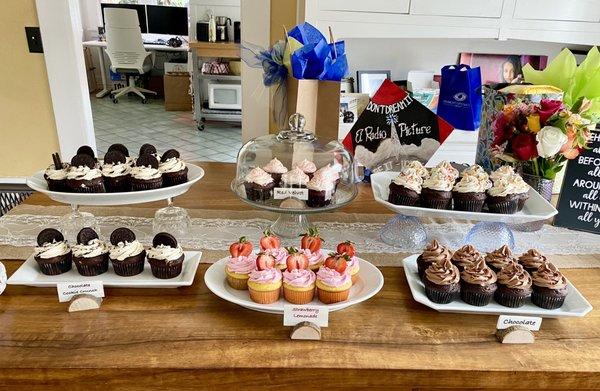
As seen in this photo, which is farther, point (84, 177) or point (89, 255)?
point (84, 177)

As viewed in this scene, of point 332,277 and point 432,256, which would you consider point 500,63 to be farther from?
point 332,277

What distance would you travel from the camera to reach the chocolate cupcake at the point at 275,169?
1.21 meters

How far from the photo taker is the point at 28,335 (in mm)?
792

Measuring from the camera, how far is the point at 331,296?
0.86 metres

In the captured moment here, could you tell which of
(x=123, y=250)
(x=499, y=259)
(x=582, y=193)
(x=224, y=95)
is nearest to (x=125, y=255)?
(x=123, y=250)

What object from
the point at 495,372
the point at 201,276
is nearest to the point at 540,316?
the point at 495,372

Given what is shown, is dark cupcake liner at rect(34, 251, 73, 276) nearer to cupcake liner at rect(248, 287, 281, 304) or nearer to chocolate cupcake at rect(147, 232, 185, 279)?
chocolate cupcake at rect(147, 232, 185, 279)

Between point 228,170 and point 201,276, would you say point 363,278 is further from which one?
point 228,170

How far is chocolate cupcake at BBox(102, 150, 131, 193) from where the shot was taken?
1.11 metres

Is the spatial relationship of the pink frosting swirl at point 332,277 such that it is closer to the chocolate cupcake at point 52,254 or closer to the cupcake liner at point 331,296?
the cupcake liner at point 331,296

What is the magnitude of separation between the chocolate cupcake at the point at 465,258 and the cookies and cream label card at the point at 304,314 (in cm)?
29

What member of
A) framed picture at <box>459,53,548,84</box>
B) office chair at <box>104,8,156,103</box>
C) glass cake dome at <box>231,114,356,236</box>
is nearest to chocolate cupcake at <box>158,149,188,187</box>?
glass cake dome at <box>231,114,356,236</box>

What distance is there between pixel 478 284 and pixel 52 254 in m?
0.81

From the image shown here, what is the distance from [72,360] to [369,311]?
518 millimetres
